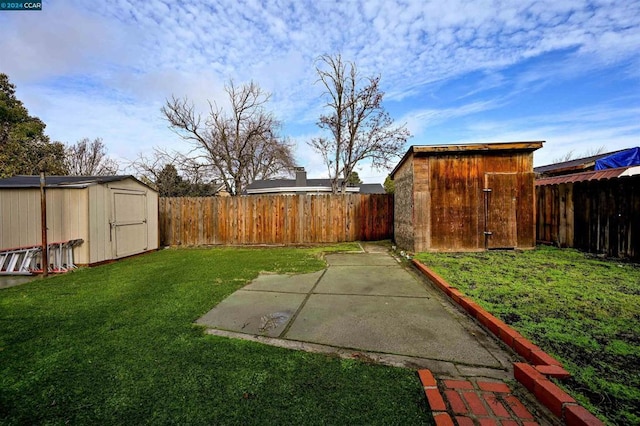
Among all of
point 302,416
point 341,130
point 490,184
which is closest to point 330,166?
point 341,130

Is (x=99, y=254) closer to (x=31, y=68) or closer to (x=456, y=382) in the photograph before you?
(x=31, y=68)

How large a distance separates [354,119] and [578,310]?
12536 millimetres

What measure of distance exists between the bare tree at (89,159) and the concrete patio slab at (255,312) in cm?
2247

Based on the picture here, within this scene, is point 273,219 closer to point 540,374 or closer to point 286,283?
point 286,283

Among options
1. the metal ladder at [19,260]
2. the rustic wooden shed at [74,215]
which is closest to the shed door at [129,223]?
the rustic wooden shed at [74,215]

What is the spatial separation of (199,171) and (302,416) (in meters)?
15.4

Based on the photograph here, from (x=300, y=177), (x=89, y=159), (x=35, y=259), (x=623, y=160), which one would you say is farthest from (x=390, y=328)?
(x=89, y=159)

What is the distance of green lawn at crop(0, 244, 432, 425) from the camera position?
1467 millimetres

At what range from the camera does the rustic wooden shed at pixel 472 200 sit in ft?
19.8

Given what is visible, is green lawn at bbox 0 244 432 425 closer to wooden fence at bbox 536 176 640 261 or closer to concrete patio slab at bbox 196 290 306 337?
concrete patio slab at bbox 196 290 306 337

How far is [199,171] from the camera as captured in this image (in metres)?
14.8

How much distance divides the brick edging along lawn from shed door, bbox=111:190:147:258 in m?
7.61

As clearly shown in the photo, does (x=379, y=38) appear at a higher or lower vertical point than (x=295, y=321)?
higher

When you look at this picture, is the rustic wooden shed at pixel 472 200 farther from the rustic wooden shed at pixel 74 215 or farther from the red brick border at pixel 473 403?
the rustic wooden shed at pixel 74 215
